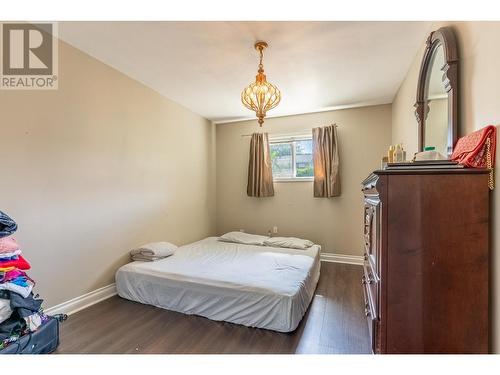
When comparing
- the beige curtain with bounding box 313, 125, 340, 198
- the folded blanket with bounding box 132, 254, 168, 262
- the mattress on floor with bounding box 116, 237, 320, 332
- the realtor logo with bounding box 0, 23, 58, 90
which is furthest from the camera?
the beige curtain with bounding box 313, 125, 340, 198

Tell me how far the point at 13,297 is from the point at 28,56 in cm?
199

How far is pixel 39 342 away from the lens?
1638 mm

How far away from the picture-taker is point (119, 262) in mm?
2779

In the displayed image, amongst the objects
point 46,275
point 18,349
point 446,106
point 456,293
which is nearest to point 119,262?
point 46,275

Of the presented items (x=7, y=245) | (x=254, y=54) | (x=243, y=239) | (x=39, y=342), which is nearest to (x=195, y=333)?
(x=39, y=342)

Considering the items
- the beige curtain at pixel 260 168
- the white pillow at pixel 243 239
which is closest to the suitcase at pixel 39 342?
the white pillow at pixel 243 239

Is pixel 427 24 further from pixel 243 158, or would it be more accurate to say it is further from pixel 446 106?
pixel 243 158

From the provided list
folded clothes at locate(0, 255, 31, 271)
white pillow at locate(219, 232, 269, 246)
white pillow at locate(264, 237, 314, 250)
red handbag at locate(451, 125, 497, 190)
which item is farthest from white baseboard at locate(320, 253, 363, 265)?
folded clothes at locate(0, 255, 31, 271)

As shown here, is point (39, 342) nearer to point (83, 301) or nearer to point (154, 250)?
point (83, 301)

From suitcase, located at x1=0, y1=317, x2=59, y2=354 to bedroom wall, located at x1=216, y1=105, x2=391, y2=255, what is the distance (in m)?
3.16

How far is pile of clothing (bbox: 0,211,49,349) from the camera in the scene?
59.3 inches

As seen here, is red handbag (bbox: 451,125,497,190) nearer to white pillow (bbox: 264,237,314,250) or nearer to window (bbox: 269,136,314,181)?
white pillow (bbox: 264,237,314,250)

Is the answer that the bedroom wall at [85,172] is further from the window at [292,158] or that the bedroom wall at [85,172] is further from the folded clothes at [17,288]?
the window at [292,158]
